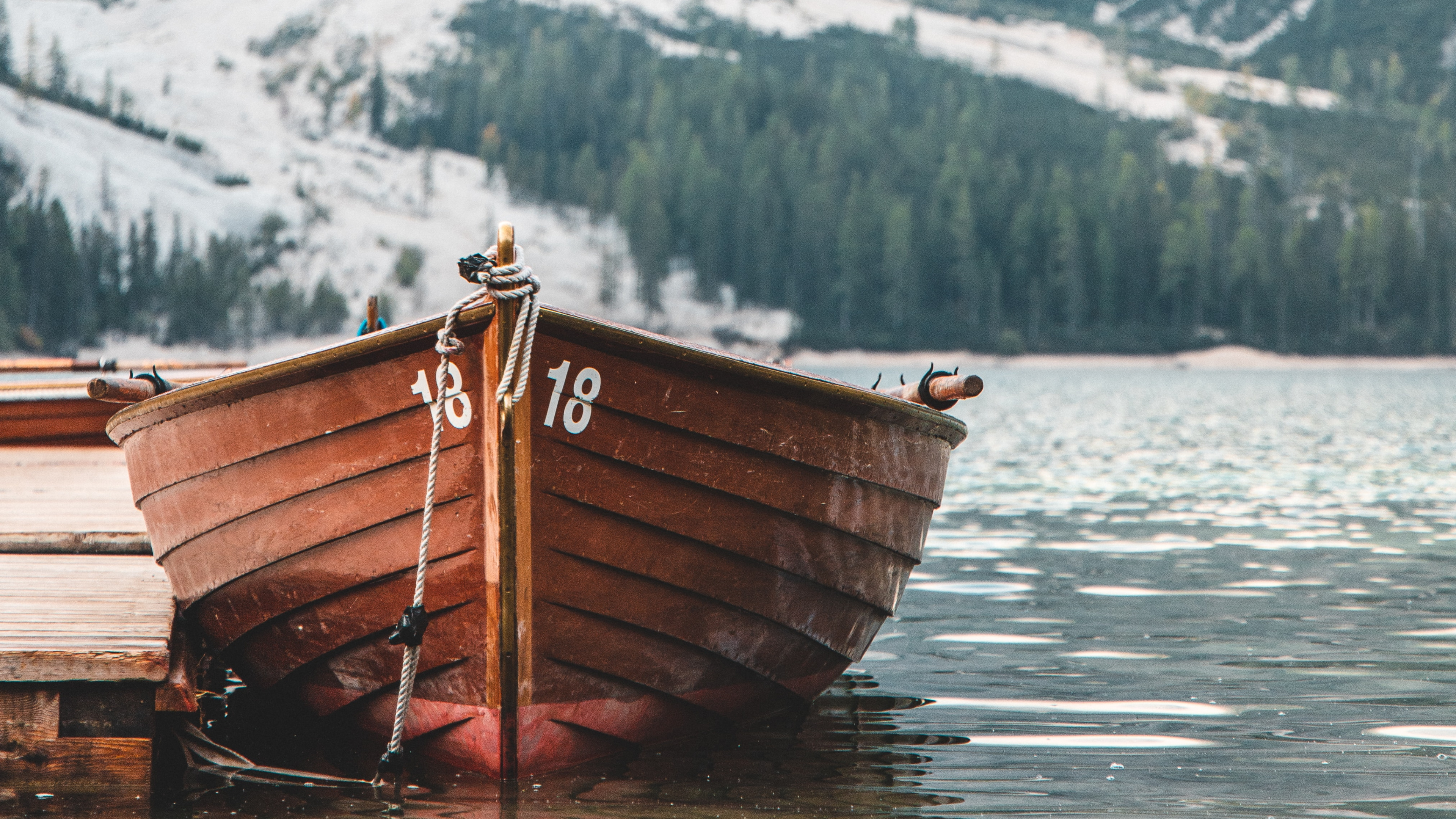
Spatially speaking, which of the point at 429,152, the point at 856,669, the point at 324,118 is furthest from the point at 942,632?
the point at 324,118

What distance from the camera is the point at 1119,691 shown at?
7.58 m

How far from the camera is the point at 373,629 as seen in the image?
5.80 m

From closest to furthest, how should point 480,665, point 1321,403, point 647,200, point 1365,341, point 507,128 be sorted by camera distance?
point 480,665 → point 1321,403 → point 1365,341 → point 647,200 → point 507,128

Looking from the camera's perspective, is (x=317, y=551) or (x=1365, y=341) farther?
(x=1365, y=341)

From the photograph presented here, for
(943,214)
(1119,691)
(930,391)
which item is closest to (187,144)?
(943,214)

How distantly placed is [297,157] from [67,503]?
464 feet

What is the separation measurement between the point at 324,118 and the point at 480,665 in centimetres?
16412

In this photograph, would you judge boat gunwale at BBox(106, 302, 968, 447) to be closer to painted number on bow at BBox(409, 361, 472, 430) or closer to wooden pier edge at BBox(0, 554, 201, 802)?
painted number on bow at BBox(409, 361, 472, 430)

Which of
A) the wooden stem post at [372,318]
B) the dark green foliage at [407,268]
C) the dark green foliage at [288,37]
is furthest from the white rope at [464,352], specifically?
the dark green foliage at [288,37]

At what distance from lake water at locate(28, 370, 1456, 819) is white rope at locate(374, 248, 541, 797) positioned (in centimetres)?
91

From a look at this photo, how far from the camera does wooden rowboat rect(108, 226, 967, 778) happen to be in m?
5.34

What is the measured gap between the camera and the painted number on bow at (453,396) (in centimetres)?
526

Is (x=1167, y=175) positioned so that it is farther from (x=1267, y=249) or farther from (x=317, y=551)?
(x=317, y=551)

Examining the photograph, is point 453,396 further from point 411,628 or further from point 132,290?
point 132,290
